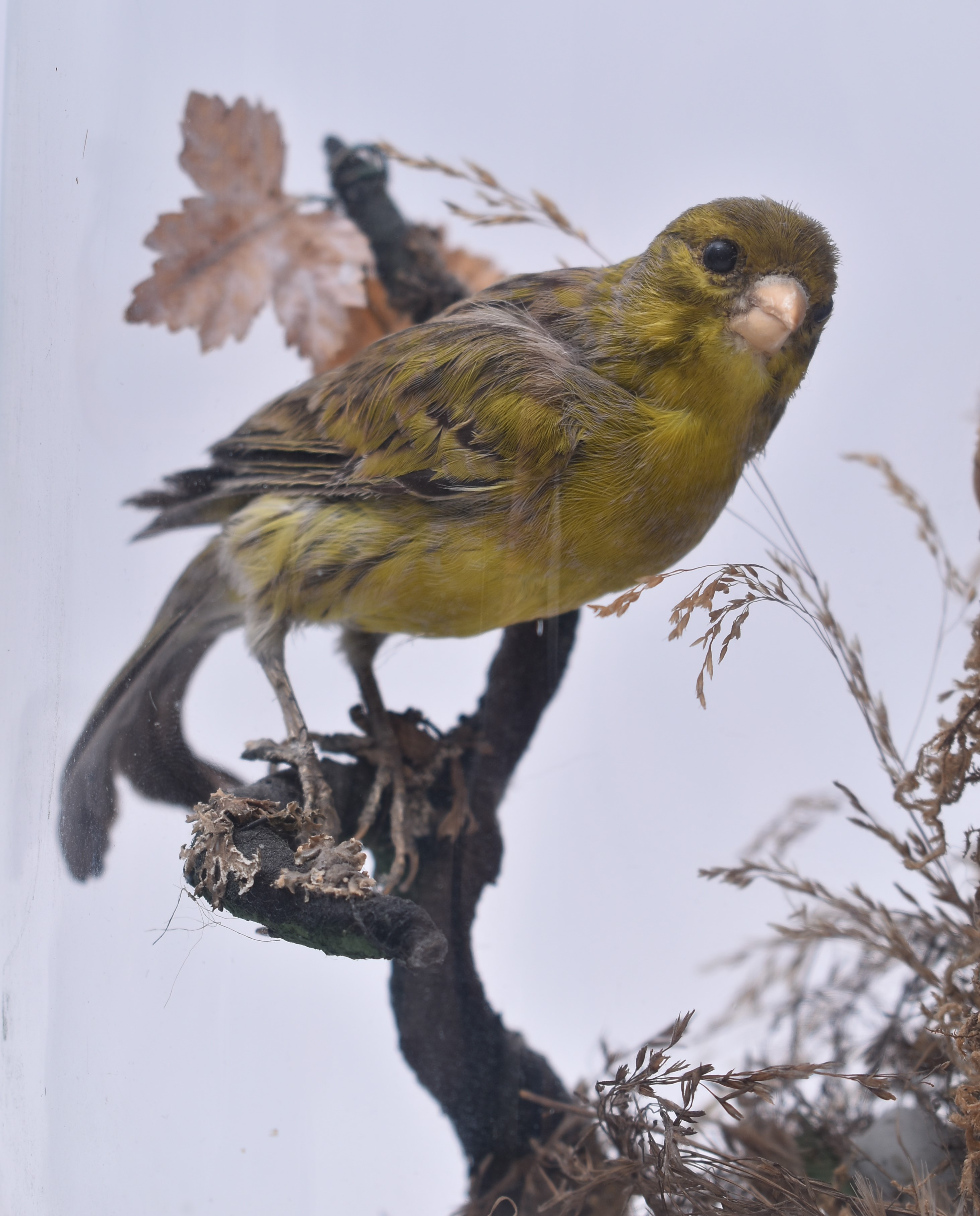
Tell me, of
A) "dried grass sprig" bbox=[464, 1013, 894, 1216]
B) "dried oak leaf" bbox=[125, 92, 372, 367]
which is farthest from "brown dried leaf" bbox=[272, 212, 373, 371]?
"dried grass sprig" bbox=[464, 1013, 894, 1216]

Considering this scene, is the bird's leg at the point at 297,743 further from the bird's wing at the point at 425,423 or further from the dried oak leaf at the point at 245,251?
the dried oak leaf at the point at 245,251

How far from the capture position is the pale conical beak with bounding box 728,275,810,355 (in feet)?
3.26

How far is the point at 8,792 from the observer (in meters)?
1.40

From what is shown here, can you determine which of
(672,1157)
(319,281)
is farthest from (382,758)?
(319,281)

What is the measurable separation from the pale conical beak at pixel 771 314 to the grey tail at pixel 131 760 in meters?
0.72

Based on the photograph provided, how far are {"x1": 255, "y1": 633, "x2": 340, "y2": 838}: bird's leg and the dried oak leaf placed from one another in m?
0.52

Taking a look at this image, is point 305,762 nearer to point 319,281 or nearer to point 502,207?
point 502,207

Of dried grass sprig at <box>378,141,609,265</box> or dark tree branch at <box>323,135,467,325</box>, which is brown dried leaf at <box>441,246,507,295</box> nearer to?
dark tree branch at <box>323,135,467,325</box>

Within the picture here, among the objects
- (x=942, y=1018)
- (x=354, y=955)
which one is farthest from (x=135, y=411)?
(x=942, y=1018)

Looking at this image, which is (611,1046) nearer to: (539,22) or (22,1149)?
(22,1149)

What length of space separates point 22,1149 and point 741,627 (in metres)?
1.07

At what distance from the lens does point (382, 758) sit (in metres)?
1.34

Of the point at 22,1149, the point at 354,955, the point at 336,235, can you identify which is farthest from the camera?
the point at 336,235

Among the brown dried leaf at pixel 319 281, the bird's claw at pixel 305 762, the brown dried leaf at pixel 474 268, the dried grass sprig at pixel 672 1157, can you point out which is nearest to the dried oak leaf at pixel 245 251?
the brown dried leaf at pixel 319 281
